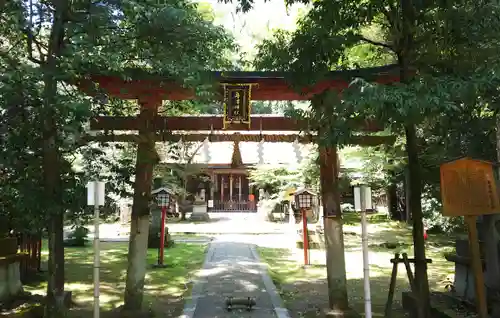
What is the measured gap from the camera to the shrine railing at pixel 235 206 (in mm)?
34062

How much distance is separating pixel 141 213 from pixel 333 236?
10.9 ft

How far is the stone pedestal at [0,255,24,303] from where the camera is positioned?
7.70m

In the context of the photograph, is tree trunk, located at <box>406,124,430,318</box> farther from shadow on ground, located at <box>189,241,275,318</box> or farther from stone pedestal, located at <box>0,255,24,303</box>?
stone pedestal, located at <box>0,255,24,303</box>

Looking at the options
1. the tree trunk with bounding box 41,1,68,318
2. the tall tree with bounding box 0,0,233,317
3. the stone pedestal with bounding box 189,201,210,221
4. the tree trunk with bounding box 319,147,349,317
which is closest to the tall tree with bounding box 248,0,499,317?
the tree trunk with bounding box 319,147,349,317

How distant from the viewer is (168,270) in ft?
40.3

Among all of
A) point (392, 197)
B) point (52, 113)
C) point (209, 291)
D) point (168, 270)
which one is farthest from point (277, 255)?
point (392, 197)

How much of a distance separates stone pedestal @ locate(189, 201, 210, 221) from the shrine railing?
371cm

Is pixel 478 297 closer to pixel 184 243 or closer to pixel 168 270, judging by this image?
pixel 168 270

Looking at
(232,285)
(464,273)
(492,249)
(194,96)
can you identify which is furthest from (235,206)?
(492,249)

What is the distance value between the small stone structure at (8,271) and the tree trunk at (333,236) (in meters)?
5.65

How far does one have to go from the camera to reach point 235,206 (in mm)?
34469

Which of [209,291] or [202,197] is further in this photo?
[202,197]

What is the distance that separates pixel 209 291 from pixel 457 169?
226 inches

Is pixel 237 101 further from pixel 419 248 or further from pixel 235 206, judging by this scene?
pixel 235 206
